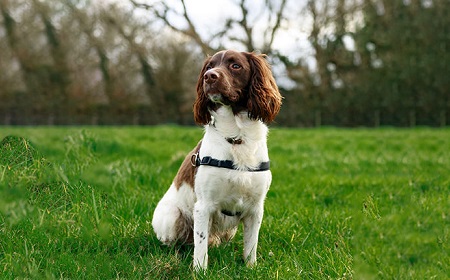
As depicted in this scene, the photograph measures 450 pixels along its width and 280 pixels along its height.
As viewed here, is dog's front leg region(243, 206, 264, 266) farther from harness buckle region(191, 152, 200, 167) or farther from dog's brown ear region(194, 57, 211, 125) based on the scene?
dog's brown ear region(194, 57, 211, 125)

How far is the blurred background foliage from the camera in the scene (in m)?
25.8

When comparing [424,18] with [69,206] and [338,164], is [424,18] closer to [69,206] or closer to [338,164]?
[338,164]

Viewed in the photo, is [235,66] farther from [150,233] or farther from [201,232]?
[150,233]

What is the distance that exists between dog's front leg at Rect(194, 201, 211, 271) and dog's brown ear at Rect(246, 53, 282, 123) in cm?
79

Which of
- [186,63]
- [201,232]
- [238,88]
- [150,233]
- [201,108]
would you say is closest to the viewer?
[201,232]

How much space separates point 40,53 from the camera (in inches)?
1204

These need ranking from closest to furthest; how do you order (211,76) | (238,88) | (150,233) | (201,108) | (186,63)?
(211,76), (238,88), (201,108), (150,233), (186,63)

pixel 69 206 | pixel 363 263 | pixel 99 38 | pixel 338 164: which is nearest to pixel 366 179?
pixel 338 164

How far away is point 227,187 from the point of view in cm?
340

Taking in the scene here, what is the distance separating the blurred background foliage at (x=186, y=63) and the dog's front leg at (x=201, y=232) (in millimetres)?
18290

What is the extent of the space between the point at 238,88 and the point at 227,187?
0.77 metres

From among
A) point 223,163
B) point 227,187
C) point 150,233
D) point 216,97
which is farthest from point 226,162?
point 150,233

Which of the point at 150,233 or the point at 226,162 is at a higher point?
the point at 226,162

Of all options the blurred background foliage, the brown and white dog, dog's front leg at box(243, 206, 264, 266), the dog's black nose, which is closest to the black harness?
the brown and white dog
